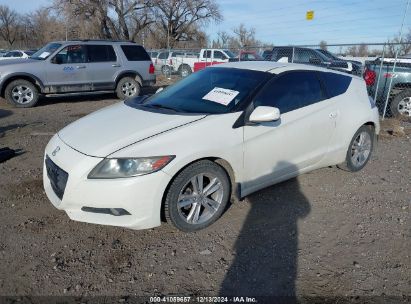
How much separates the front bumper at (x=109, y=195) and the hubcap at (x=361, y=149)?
3.02 m

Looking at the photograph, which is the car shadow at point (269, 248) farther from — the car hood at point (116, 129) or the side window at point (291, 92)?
the car hood at point (116, 129)

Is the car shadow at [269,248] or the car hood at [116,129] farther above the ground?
the car hood at [116,129]

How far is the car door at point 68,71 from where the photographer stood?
9.73 metres

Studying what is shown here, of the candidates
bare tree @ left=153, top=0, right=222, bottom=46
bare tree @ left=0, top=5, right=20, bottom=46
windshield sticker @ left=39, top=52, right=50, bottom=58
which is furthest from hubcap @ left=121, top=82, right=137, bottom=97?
bare tree @ left=0, top=5, right=20, bottom=46

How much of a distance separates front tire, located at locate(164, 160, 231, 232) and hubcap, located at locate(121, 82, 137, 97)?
330 inches

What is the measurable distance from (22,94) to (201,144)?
821 cm

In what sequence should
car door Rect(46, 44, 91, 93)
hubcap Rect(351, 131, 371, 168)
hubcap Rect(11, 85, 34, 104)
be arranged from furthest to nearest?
1. car door Rect(46, 44, 91, 93)
2. hubcap Rect(11, 85, 34, 104)
3. hubcap Rect(351, 131, 371, 168)

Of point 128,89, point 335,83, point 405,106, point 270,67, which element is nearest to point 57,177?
point 270,67

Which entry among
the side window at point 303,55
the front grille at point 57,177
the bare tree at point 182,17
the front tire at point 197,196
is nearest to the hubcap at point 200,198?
the front tire at point 197,196

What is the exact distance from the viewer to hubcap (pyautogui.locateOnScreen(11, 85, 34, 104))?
947 centimetres

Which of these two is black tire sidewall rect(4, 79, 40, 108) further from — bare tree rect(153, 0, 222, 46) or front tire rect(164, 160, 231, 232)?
bare tree rect(153, 0, 222, 46)

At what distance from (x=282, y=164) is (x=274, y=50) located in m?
10.6

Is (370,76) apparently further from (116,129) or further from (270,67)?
(116,129)

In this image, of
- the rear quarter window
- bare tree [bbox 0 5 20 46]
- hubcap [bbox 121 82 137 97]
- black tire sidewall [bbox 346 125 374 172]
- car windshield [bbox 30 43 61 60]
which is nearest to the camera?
black tire sidewall [bbox 346 125 374 172]
